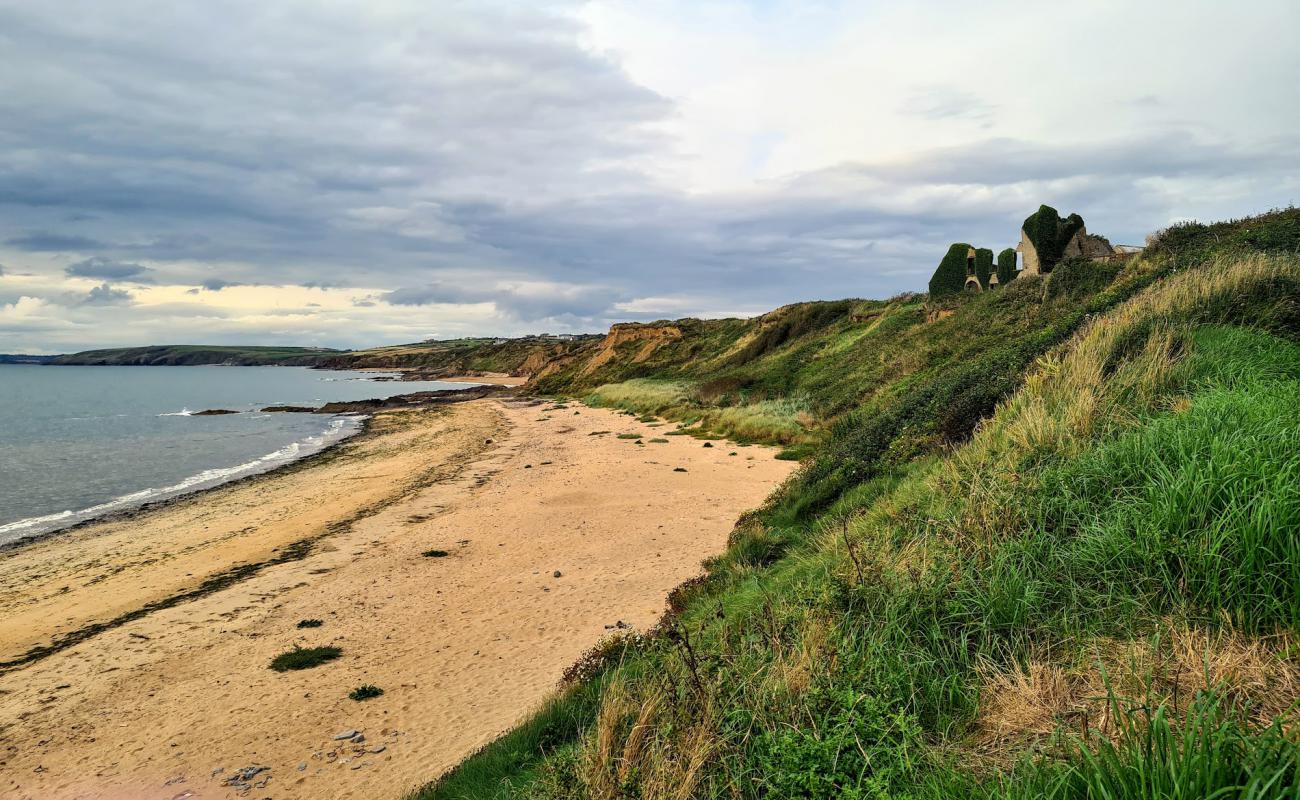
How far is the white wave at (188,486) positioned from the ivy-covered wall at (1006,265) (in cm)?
4040

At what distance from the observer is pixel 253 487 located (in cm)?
2486

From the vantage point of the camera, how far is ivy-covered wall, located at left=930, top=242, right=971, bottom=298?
39312mm

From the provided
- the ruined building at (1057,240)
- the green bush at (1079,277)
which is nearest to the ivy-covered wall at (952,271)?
the ruined building at (1057,240)

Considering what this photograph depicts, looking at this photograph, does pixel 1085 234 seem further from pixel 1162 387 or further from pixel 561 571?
pixel 561 571

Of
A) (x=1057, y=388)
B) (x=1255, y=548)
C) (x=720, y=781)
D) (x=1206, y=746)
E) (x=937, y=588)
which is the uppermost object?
(x=1057, y=388)

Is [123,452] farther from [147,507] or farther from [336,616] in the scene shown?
[336,616]

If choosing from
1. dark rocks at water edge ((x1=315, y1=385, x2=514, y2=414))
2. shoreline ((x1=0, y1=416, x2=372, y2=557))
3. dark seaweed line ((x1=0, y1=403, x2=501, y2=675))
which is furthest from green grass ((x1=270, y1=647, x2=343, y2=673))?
dark rocks at water edge ((x1=315, y1=385, x2=514, y2=414))

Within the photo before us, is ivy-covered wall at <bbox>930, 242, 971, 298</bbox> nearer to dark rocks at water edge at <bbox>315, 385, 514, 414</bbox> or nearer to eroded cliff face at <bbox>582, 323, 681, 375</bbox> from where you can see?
eroded cliff face at <bbox>582, 323, 681, 375</bbox>

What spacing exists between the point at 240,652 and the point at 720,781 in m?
9.14

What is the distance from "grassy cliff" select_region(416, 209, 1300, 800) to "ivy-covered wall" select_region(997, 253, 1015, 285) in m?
28.0

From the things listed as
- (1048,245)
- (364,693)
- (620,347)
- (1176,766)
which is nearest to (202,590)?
(364,693)

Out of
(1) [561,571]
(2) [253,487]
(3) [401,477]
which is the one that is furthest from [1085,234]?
(2) [253,487]

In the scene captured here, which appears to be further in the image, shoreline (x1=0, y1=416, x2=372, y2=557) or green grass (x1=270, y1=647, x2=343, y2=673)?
shoreline (x1=0, y1=416, x2=372, y2=557)

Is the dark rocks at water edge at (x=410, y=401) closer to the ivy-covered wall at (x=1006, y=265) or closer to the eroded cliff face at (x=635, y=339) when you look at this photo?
the eroded cliff face at (x=635, y=339)
